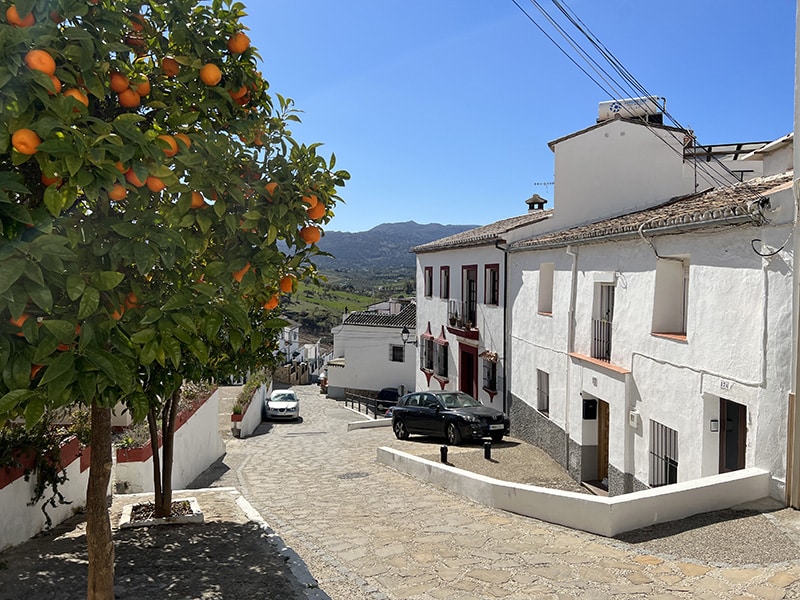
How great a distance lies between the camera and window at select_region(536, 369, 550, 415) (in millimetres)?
14961

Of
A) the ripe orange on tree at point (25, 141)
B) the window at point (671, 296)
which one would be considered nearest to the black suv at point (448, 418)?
the window at point (671, 296)

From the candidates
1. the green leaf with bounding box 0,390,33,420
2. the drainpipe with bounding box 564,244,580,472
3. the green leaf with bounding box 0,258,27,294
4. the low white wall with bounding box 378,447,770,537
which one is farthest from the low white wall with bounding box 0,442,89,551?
the drainpipe with bounding box 564,244,580,472

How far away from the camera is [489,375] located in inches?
754

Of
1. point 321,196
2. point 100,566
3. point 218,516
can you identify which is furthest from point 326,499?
point 321,196

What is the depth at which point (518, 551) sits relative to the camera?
6777mm

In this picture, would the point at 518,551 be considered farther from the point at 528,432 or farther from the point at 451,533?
the point at 528,432

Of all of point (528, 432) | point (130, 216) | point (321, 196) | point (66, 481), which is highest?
point (321, 196)

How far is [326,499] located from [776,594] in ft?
22.0

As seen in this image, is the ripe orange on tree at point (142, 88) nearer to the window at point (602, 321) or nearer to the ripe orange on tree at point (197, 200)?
the ripe orange on tree at point (197, 200)

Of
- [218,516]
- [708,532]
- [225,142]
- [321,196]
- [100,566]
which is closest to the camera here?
[225,142]

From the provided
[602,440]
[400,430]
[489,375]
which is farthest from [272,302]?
[489,375]

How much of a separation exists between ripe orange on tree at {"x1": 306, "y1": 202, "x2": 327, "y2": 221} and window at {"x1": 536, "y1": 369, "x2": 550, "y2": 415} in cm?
1171

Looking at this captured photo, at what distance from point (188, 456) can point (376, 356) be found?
24.6 m

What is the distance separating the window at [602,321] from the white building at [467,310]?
5.06 metres
